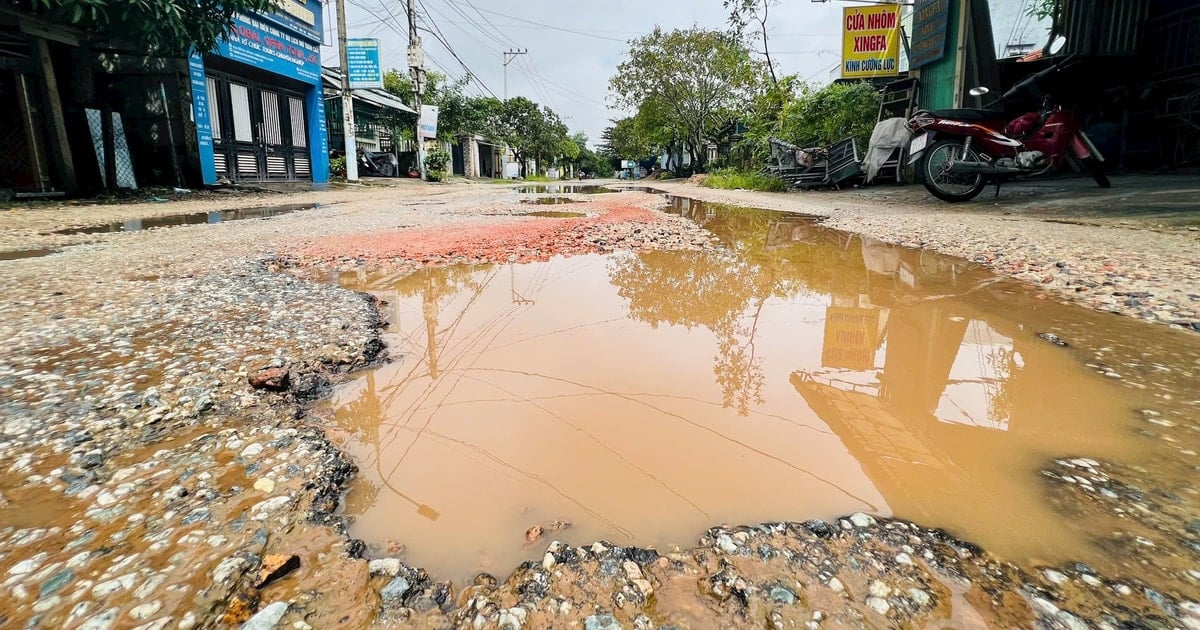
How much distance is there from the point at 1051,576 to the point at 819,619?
47 centimetres

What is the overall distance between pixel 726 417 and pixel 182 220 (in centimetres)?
763

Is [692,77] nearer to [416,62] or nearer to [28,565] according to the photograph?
[416,62]

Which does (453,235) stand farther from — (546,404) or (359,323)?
(546,404)

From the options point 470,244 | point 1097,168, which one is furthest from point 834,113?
point 470,244

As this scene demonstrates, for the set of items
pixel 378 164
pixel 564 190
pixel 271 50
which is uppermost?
pixel 271 50

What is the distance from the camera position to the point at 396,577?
1009 mm

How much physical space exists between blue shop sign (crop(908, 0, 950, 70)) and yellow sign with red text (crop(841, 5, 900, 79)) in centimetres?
149

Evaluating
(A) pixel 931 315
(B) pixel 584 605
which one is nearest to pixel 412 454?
(B) pixel 584 605

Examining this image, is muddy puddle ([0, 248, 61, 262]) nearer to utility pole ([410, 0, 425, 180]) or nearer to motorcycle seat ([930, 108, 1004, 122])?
motorcycle seat ([930, 108, 1004, 122])

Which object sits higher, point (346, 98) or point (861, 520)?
point (346, 98)

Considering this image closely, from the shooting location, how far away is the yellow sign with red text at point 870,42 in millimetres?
12852

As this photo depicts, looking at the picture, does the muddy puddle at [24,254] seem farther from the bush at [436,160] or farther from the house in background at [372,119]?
the bush at [436,160]

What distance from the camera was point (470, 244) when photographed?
4.79 meters

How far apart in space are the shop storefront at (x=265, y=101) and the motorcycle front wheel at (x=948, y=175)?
42.4ft
